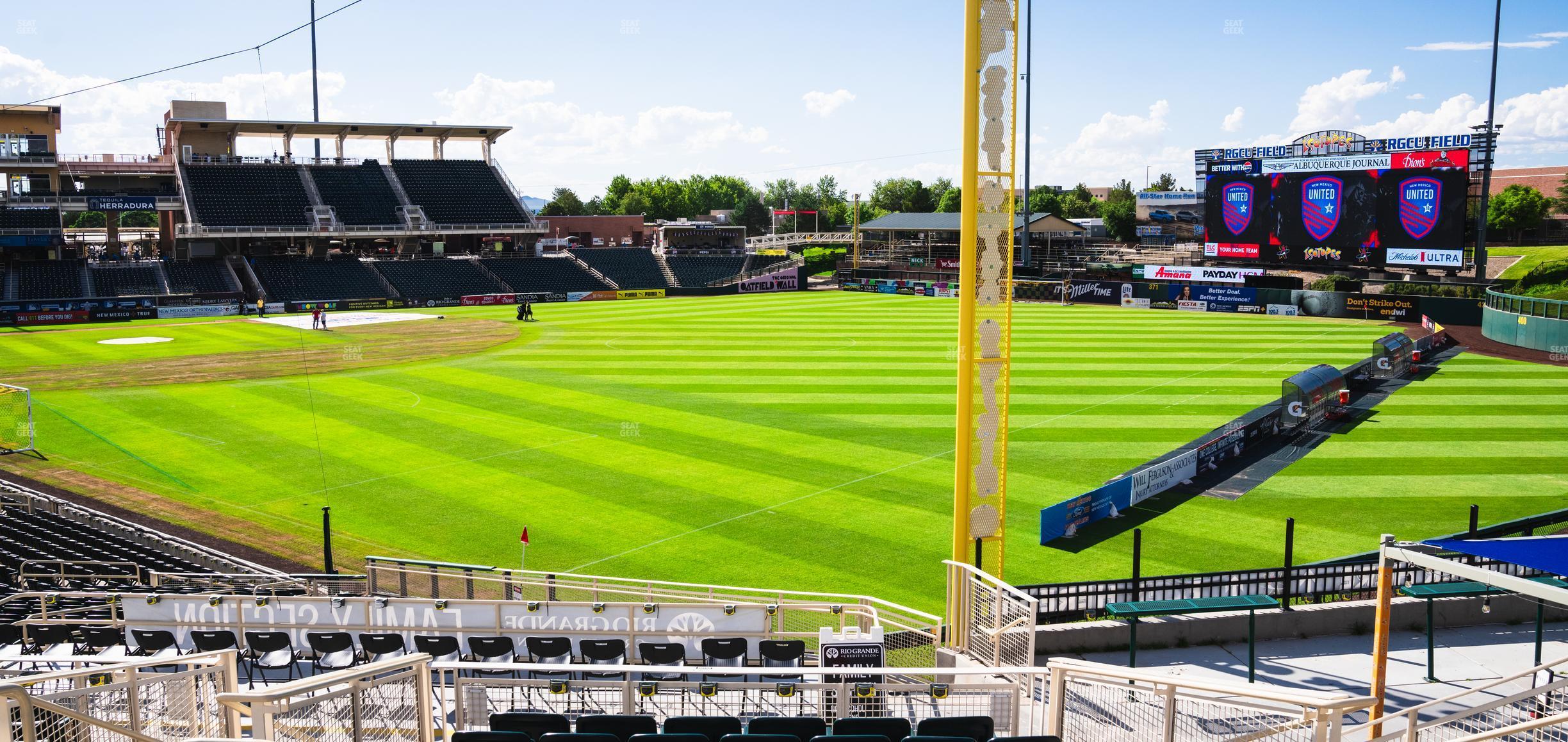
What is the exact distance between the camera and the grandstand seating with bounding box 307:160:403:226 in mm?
81688

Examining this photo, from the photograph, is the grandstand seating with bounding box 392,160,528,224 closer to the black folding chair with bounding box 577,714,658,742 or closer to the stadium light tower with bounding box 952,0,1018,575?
the stadium light tower with bounding box 952,0,1018,575

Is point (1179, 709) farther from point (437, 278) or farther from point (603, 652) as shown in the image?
point (437, 278)

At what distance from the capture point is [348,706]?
9.55 m

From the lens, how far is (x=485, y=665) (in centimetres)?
787

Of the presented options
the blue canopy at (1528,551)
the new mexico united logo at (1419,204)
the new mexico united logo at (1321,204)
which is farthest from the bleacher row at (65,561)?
the new mexico united logo at (1321,204)

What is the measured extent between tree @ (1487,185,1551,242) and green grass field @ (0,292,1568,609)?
6046cm

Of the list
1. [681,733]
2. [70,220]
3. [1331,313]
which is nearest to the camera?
[681,733]

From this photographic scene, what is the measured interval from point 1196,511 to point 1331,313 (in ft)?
154

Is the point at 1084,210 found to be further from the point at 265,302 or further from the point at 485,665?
the point at 485,665

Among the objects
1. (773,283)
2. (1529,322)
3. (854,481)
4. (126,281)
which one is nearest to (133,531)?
(854,481)

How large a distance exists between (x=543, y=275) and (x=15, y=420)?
176ft

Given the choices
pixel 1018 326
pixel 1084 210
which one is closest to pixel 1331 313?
pixel 1018 326

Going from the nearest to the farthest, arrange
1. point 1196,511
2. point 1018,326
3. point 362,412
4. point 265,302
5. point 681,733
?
point 681,733 → point 1196,511 → point 362,412 → point 1018,326 → point 265,302

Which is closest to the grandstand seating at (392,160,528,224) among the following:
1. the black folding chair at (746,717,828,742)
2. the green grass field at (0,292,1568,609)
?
the green grass field at (0,292,1568,609)
